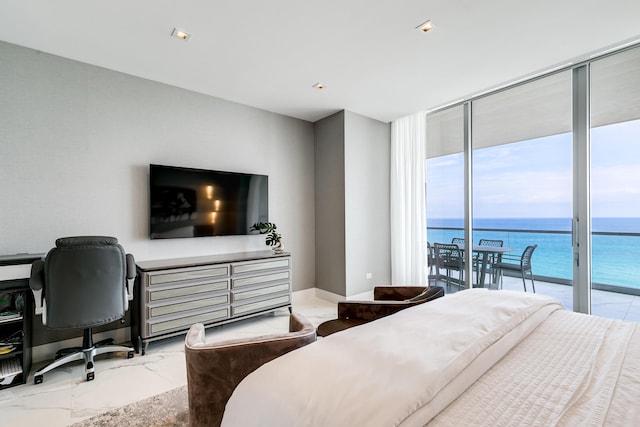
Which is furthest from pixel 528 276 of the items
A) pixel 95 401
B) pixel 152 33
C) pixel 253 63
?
pixel 152 33

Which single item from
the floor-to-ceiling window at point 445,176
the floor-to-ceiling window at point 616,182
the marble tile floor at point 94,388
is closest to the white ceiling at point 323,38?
the floor-to-ceiling window at point 616,182

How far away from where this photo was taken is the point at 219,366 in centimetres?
129

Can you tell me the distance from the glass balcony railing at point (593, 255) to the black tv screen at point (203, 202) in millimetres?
3045

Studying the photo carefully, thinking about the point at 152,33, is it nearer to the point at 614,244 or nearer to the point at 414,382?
the point at 414,382

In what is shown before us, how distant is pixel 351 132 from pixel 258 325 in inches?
115

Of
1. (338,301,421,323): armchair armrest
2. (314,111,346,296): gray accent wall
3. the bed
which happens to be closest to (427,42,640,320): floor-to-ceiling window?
(314,111,346,296): gray accent wall

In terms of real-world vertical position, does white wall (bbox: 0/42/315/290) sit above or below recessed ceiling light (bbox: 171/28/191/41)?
below

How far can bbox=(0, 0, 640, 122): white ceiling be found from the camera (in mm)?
2143

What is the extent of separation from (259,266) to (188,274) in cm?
80

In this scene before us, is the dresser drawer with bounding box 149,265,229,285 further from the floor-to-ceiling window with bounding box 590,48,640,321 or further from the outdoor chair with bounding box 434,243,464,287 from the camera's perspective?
the floor-to-ceiling window with bounding box 590,48,640,321

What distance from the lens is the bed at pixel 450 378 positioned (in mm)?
830

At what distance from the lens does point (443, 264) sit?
167 inches

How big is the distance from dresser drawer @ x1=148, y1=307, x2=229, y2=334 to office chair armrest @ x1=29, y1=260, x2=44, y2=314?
803mm

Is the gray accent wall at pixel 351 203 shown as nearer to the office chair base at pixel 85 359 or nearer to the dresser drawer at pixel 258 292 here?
the dresser drawer at pixel 258 292
